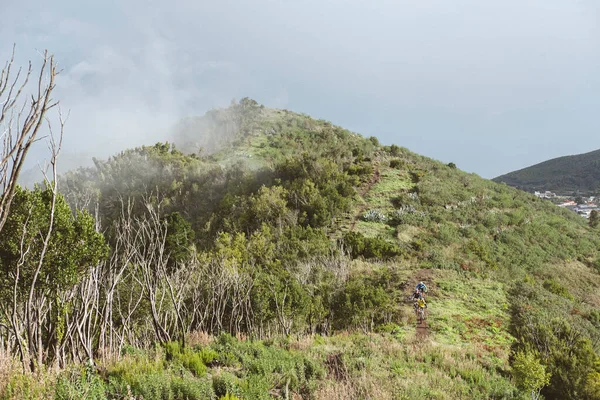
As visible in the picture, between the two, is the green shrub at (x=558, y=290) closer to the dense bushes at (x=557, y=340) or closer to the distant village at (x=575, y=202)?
the dense bushes at (x=557, y=340)

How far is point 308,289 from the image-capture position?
17562 mm

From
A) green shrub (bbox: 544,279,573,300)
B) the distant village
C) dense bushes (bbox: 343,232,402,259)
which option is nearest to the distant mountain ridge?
the distant village

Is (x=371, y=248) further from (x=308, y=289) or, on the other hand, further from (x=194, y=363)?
(x=194, y=363)

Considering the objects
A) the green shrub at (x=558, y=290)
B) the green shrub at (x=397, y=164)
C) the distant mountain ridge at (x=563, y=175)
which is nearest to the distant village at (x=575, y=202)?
the distant mountain ridge at (x=563, y=175)

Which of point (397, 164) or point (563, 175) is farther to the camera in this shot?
point (563, 175)

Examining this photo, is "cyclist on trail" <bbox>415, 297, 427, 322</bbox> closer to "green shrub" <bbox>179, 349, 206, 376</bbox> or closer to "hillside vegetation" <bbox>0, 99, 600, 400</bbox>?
"hillside vegetation" <bbox>0, 99, 600, 400</bbox>

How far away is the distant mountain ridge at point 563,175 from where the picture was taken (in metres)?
110

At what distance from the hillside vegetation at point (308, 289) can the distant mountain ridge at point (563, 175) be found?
8496 centimetres

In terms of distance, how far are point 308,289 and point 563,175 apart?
457 feet

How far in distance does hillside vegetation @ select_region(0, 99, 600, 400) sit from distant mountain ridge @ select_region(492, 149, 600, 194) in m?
85.0

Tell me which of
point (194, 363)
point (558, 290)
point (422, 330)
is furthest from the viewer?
point (558, 290)

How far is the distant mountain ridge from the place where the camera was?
361 ft

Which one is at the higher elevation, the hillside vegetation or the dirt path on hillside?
the dirt path on hillside

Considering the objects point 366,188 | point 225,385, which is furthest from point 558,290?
point 225,385
